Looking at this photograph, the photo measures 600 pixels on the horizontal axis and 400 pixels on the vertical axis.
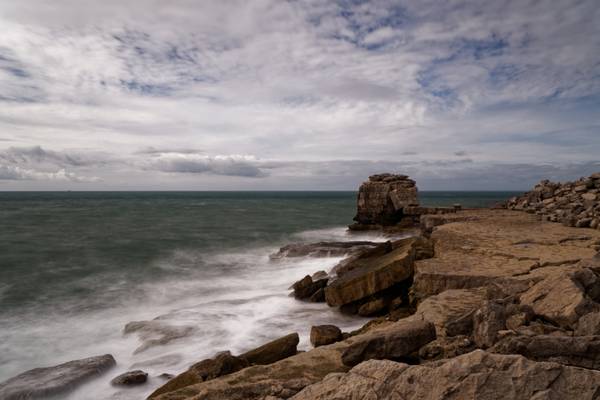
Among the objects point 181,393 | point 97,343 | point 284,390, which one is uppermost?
point 284,390

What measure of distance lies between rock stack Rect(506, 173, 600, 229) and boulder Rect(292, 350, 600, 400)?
44.2 ft

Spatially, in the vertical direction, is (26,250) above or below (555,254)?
below

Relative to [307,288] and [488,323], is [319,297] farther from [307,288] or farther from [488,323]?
[488,323]

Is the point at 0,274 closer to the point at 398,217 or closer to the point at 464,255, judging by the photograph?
the point at 464,255

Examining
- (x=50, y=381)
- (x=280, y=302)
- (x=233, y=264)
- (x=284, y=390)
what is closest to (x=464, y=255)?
(x=280, y=302)

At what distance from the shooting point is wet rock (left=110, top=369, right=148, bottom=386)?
824 cm

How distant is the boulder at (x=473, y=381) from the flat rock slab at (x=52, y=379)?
7103 millimetres

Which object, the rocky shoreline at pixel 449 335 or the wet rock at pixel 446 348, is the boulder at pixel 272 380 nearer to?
the rocky shoreline at pixel 449 335

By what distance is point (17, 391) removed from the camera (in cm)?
830

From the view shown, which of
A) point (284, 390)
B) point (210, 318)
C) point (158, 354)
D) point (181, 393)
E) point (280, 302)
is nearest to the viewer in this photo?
point (284, 390)

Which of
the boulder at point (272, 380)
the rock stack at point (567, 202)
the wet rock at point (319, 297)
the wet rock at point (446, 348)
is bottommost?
the wet rock at point (319, 297)

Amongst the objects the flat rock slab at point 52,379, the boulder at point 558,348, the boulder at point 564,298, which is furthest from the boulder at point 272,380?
the flat rock slab at point 52,379

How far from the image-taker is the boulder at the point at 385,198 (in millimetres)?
30953

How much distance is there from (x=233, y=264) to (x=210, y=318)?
10.6m
